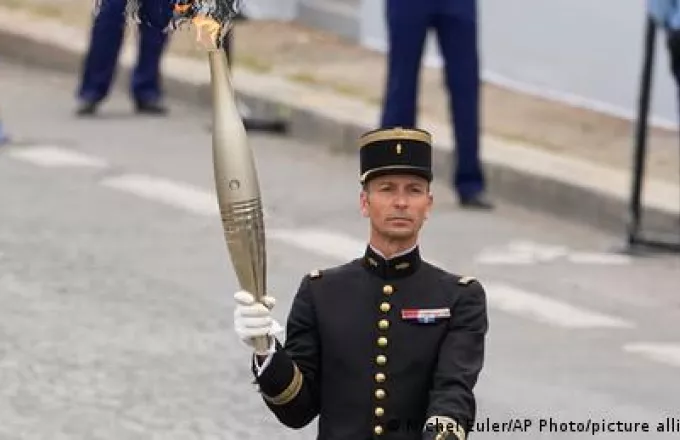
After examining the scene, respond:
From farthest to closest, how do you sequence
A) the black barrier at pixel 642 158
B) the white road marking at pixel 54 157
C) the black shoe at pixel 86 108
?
the black shoe at pixel 86 108 → the white road marking at pixel 54 157 → the black barrier at pixel 642 158

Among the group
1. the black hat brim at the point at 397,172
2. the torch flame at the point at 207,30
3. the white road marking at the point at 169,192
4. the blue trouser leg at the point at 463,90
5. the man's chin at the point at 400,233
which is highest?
the torch flame at the point at 207,30

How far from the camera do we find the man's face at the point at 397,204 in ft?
15.2

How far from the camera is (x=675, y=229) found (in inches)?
408

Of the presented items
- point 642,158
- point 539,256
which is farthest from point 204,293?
point 642,158

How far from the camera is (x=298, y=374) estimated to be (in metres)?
4.64

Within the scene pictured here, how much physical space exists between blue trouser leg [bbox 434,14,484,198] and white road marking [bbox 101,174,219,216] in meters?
1.27

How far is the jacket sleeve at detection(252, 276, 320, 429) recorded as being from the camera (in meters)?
4.56

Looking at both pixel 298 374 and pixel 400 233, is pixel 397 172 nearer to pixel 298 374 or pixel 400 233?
pixel 400 233

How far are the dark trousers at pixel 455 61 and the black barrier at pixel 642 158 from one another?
1085 mm

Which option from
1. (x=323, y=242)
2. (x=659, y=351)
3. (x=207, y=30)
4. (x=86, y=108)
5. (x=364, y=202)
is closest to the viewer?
(x=207, y=30)

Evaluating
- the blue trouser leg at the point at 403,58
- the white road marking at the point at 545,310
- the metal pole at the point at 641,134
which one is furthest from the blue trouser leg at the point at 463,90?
the white road marking at the point at 545,310

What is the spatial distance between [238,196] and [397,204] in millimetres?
461

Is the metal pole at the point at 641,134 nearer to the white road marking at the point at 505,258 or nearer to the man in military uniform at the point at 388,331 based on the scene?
the white road marking at the point at 505,258

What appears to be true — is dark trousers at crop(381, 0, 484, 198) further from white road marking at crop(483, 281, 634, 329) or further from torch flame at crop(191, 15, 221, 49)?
torch flame at crop(191, 15, 221, 49)
